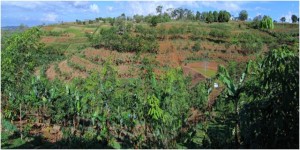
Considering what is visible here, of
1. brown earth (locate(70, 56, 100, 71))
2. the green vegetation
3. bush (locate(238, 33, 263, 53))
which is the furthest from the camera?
→ bush (locate(238, 33, 263, 53))

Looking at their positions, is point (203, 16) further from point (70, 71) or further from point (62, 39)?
point (70, 71)

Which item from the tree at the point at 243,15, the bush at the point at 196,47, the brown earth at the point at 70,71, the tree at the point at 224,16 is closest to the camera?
the brown earth at the point at 70,71

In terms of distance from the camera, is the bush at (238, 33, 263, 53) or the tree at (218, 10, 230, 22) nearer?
the bush at (238, 33, 263, 53)

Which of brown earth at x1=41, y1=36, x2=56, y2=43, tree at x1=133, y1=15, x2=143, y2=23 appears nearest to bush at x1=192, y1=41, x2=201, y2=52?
brown earth at x1=41, y1=36, x2=56, y2=43

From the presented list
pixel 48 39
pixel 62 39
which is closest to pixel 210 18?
pixel 62 39

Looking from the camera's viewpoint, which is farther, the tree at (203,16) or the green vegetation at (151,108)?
the tree at (203,16)

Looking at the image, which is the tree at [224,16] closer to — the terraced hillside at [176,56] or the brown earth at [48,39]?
the terraced hillside at [176,56]

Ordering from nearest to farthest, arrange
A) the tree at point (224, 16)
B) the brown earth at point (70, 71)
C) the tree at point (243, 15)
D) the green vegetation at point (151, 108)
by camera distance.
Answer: the green vegetation at point (151, 108), the brown earth at point (70, 71), the tree at point (224, 16), the tree at point (243, 15)

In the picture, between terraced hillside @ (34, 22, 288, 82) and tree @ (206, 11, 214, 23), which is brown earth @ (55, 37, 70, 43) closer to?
terraced hillside @ (34, 22, 288, 82)

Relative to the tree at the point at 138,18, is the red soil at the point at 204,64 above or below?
below

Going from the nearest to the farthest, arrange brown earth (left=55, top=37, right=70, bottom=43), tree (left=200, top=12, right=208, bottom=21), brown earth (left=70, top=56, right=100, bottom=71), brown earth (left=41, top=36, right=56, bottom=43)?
brown earth (left=70, top=56, right=100, bottom=71) → brown earth (left=41, top=36, right=56, bottom=43) → brown earth (left=55, top=37, right=70, bottom=43) → tree (left=200, top=12, right=208, bottom=21)

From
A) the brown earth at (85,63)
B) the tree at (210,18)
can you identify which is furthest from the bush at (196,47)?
the tree at (210,18)

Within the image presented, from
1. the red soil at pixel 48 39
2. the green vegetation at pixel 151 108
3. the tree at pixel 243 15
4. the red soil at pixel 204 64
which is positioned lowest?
the green vegetation at pixel 151 108

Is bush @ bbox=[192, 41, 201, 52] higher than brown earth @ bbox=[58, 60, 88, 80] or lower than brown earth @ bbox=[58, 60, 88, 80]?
higher
